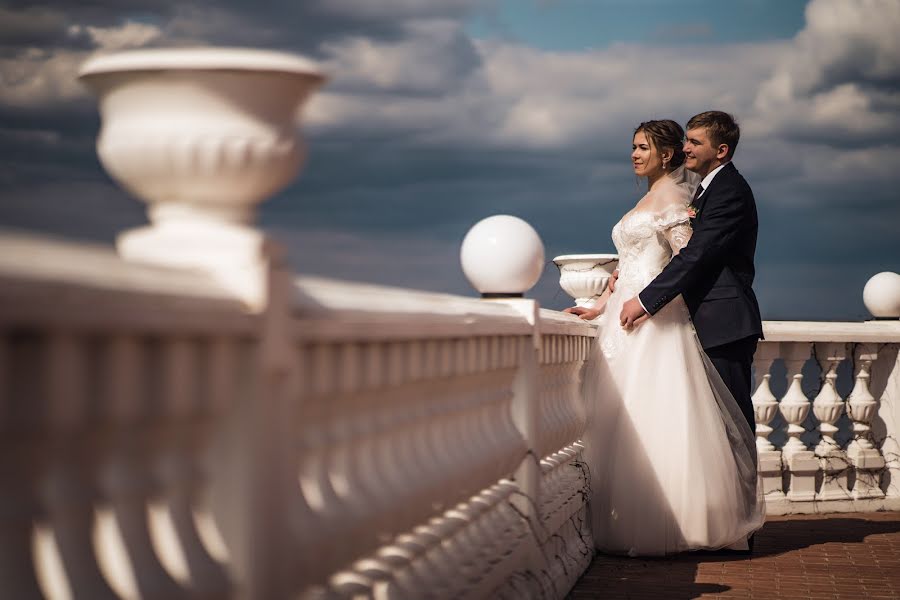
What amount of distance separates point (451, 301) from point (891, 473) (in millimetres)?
5442

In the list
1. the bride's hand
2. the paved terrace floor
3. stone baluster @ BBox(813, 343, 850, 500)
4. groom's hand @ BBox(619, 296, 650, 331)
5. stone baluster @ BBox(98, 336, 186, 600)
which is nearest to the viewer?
stone baluster @ BBox(98, 336, 186, 600)

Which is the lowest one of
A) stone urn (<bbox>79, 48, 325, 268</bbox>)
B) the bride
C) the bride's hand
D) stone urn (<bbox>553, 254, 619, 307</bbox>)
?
the bride

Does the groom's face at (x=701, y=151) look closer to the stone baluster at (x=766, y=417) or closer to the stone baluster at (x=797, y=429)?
the stone baluster at (x=766, y=417)

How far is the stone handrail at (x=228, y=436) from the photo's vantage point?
132 centimetres

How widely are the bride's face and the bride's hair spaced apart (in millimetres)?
24

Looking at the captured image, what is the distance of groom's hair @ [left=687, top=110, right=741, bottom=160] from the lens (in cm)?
557

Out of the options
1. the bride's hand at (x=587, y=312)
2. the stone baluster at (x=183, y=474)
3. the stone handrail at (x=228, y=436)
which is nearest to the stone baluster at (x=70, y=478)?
the stone handrail at (x=228, y=436)

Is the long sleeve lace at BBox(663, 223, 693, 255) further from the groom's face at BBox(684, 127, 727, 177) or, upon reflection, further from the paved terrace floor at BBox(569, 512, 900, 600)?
the paved terrace floor at BBox(569, 512, 900, 600)

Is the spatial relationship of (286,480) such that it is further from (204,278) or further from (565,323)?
(565,323)

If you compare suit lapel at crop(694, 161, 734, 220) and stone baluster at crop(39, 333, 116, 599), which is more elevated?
suit lapel at crop(694, 161, 734, 220)

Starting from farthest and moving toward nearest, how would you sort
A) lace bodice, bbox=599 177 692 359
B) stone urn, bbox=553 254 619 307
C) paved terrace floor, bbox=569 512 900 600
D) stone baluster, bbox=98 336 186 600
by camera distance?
stone urn, bbox=553 254 619 307, lace bodice, bbox=599 177 692 359, paved terrace floor, bbox=569 512 900 600, stone baluster, bbox=98 336 186 600

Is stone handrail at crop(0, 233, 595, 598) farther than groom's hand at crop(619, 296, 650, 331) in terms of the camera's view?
No

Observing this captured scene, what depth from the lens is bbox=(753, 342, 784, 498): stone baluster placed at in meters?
7.10

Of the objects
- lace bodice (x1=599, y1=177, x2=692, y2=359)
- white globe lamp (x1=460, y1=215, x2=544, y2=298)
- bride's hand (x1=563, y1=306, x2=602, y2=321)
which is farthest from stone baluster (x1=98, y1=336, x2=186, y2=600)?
bride's hand (x1=563, y1=306, x2=602, y2=321)
